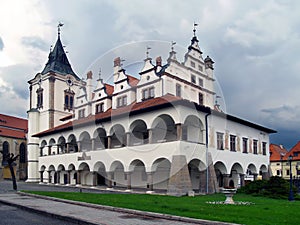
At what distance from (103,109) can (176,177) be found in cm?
1575

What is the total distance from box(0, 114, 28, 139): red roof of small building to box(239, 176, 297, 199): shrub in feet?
150

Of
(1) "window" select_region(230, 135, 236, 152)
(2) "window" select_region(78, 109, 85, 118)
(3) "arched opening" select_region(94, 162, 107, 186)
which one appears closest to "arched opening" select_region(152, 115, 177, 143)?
(1) "window" select_region(230, 135, 236, 152)

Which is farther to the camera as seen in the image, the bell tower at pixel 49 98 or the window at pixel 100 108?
the bell tower at pixel 49 98

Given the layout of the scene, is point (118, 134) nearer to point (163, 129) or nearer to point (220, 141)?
point (163, 129)

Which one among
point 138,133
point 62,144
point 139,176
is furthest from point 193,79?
point 62,144

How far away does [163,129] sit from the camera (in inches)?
1158

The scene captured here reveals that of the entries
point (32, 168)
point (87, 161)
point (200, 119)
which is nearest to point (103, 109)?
point (87, 161)

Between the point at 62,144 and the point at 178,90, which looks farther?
the point at 62,144

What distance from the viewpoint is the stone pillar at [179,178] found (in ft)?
79.7

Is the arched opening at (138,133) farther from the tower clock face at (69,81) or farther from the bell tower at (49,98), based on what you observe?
the tower clock face at (69,81)

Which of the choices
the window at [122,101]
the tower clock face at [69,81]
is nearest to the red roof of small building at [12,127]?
the tower clock face at [69,81]

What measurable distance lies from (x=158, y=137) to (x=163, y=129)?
934 millimetres

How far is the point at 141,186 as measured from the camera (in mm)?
31844

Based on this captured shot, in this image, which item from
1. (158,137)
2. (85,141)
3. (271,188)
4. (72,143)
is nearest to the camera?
(271,188)
